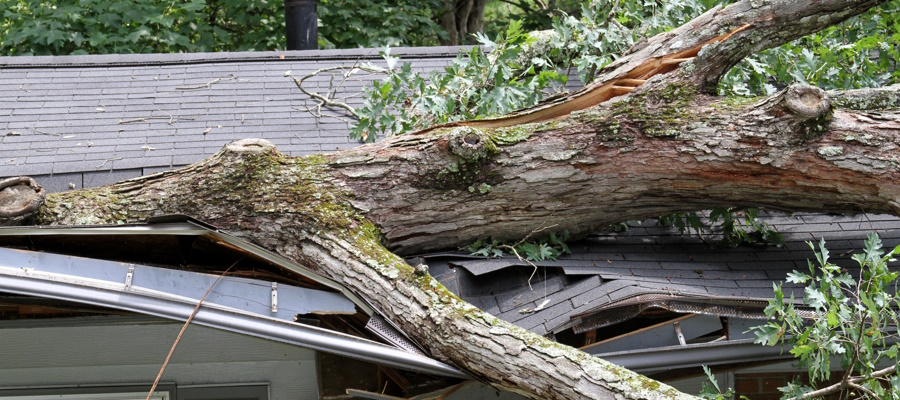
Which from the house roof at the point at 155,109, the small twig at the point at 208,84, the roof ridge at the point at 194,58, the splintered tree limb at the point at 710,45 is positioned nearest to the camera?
the splintered tree limb at the point at 710,45

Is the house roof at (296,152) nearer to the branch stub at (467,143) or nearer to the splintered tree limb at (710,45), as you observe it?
the branch stub at (467,143)

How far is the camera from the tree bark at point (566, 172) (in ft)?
14.2

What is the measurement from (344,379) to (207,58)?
3604mm

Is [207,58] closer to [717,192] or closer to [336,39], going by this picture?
[717,192]

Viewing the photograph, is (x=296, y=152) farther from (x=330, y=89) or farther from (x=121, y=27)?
(x=121, y=27)

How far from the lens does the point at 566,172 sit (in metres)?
4.60

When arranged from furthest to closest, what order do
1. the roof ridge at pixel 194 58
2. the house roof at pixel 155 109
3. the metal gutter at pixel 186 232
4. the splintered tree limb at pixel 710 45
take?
the roof ridge at pixel 194 58, the house roof at pixel 155 109, the splintered tree limb at pixel 710 45, the metal gutter at pixel 186 232

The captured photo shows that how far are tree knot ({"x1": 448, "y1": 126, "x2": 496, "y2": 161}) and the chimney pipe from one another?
4.83 metres

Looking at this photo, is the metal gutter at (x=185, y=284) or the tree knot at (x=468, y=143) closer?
the metal gutter at (x=185, y=284)

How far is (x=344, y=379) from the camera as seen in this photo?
4840 millimetres

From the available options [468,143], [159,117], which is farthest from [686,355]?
[159,117]

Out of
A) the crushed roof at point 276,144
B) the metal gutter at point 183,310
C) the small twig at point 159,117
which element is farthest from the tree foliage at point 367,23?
the metal gutter at point 183,310

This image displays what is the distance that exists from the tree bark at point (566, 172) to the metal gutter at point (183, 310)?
36cm

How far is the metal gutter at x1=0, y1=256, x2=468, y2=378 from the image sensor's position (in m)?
3.77
